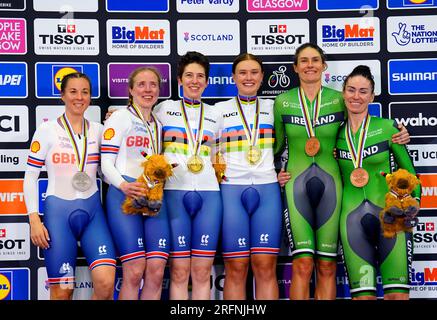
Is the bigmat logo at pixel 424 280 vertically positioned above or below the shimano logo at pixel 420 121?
below

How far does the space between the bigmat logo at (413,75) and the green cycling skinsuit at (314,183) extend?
756 millimetres

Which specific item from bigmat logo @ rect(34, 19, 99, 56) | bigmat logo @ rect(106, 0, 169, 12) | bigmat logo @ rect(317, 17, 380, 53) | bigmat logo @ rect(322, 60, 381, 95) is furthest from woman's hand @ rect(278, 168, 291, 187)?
bigmat logo @ rect(34, 19, 99, 56)

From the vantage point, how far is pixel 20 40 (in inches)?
209

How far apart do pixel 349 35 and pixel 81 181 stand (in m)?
2.62

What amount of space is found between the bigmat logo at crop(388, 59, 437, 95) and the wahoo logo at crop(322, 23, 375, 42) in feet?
1.01

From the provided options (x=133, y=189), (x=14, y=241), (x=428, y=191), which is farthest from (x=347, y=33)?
(x=14, y=241)

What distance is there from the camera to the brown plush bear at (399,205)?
4535 mm

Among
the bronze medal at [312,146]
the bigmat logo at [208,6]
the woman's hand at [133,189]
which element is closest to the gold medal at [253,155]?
the bronze medal at [312,146]

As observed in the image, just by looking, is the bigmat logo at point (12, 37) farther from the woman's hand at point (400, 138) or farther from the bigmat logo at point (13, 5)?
the woman's hand at point (400, 138)

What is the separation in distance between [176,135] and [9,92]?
155 cm

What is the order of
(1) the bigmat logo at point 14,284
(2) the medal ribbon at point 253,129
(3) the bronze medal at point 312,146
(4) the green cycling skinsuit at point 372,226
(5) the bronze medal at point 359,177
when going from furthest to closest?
(1) the bigmat logo at point 14,284 → (2) the medal ribbon at point 253,129 → (3) the bronze medal at point 312,146 → (5) the bronze medal at point 359,177 → (4) the green cycling skinsuit at point 372,226

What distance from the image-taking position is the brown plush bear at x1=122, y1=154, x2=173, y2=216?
14.9 ft
